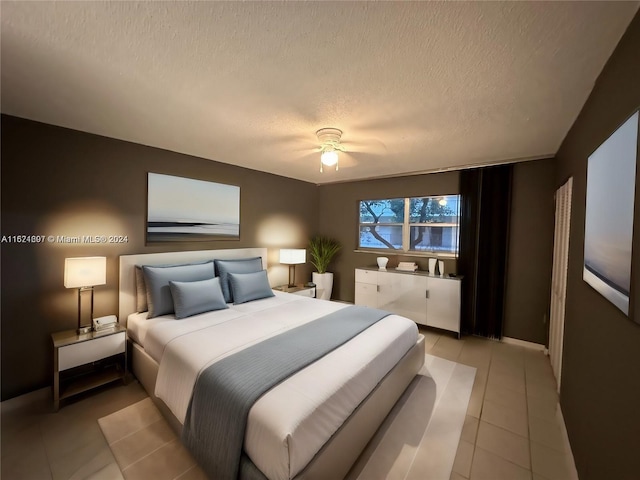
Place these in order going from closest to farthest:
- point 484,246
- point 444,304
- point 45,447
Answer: point 45,447
point 484,246
point 444,304

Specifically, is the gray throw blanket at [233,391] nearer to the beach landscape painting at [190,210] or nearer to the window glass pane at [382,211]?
the beach landscape painting at [190,210]

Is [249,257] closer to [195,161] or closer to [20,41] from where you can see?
[195,161]

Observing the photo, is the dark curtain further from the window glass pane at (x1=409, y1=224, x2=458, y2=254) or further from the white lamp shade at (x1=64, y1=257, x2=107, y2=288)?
the white lamp shade at (x1=64, y1=257, x2=107, y2=288)

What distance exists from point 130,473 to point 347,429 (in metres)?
1.34

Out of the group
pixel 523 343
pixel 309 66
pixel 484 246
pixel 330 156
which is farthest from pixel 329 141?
pixel 523 343

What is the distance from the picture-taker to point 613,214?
1133 millimetres

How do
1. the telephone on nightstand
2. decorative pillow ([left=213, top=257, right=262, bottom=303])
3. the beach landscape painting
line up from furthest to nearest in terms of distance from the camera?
decorative pillow ([left=213, top=257, right=262, bottom=303]) < the beach landscape painting < the telephone on nightstand

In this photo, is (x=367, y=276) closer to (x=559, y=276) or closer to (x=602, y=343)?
(x=559, y=276)

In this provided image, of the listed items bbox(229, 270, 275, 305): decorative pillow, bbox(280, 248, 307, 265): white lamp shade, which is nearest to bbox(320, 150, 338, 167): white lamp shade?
bbox(229, 270, 275, 305): decorative pillow

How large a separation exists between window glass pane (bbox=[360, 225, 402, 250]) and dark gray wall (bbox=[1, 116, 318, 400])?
3.15 metres

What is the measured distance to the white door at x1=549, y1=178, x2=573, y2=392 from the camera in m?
2.34

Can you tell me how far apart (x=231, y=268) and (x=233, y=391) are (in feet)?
6.68

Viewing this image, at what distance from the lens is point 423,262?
13.7 ft

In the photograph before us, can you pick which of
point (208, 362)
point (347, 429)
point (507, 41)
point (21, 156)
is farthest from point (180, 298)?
point (507, 41)
